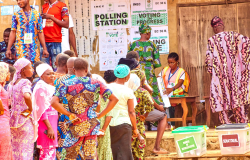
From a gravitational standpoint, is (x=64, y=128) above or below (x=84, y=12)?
below

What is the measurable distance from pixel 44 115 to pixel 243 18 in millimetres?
5415

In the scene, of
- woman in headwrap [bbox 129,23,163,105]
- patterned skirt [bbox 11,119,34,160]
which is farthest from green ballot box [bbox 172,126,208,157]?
woman in headwrap [bbox 129,23,163,105]

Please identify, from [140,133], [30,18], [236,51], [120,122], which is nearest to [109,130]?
[120,122]

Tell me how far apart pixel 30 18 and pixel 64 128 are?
10.0 ft

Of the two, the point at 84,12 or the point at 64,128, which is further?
the point at 84,12

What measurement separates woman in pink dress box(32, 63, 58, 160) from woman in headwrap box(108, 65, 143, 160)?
2.76 feet

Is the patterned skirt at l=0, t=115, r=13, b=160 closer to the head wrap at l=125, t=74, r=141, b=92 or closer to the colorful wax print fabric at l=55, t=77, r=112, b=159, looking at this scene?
the colorful wax print fabric at l=55, t=77, r=112, b=159

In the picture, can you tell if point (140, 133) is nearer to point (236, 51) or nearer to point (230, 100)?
point (230, 100)

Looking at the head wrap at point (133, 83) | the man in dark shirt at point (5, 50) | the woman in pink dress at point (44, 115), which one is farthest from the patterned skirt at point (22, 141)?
the man in dark shirt at point (5, 50)

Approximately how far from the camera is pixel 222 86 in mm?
7828

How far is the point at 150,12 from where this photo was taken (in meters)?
9.25

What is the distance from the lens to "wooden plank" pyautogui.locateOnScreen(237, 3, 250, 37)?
9055 mm

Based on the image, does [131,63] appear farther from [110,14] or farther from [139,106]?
[110,14]

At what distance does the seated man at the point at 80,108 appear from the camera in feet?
14.5
